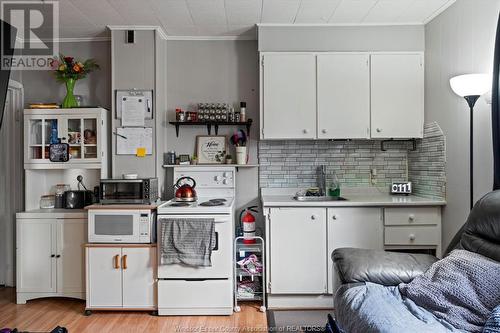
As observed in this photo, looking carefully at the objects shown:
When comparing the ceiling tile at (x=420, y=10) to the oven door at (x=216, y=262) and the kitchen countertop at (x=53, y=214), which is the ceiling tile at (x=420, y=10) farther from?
the kitchen countertop at (x=53, y=214)

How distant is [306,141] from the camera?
11.4 ft

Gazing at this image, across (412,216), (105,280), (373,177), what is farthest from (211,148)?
(412,216)

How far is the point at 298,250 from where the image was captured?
2920 mm

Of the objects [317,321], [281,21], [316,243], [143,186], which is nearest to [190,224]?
[143,186]

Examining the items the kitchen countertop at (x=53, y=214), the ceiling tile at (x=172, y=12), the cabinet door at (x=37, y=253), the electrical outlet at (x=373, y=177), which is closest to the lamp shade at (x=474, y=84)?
the electrical outlet at (x=373, y=177)

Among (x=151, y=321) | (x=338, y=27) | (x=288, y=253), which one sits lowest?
(x=151, y=321)

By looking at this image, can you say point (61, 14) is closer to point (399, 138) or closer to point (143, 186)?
point (143, 186)

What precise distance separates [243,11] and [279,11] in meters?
0.31

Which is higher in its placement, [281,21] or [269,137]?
[281,21]

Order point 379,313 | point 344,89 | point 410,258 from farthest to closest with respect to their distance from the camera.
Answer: point 344,89 → point 410,258 → point 379,313

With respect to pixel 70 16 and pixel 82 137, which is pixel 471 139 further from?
pixel 70 16

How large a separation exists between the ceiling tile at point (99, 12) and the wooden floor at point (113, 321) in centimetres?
254

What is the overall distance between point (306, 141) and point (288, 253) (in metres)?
1.15

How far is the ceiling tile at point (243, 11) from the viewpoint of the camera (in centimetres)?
279
